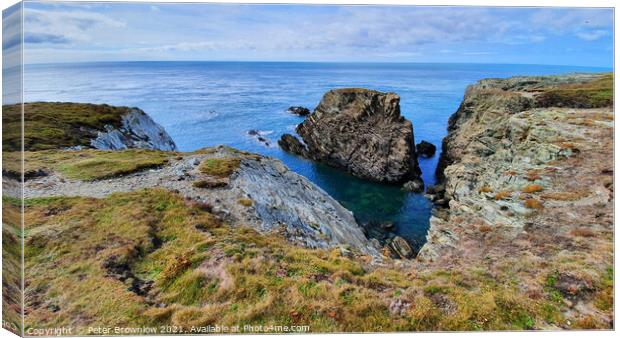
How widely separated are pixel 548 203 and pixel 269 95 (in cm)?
4155

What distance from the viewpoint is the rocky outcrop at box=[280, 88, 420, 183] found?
59.8 meters

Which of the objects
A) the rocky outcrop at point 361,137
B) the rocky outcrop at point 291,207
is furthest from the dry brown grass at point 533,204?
the rocky outcrop at point 361,137

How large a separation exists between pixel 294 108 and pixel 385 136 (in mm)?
19411

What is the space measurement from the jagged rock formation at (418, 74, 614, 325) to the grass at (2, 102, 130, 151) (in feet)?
60.4

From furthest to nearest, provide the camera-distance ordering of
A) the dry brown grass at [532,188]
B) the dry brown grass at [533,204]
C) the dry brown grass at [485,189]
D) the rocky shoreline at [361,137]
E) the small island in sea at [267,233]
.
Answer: the rocky shoreline at [361,137] → the dry brown grass at [485,189] → the dry brown grass at [532,188] → the dry brown grass at [533,204] → the small island in sea at [267,233]

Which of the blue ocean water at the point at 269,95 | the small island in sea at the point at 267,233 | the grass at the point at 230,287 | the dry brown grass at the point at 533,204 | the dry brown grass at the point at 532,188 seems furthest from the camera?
the dry brown grass at the point at 532,188

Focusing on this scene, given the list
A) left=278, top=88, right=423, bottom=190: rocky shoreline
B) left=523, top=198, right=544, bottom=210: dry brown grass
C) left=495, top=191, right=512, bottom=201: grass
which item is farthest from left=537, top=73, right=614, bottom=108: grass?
left=278, top=88, right=423, bottom=190: rocky shoreline

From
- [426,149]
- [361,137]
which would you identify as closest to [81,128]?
[361,137]

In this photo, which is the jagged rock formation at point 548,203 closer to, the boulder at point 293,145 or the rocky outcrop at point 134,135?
the rocky outcrop at point 134,135

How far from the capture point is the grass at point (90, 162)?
70.9ft

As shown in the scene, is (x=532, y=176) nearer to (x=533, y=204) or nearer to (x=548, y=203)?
(x=533, y=204)

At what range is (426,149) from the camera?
6706 cm

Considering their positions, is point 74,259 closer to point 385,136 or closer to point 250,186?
point 250,186

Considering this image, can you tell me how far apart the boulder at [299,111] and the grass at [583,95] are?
46196 millimetres
